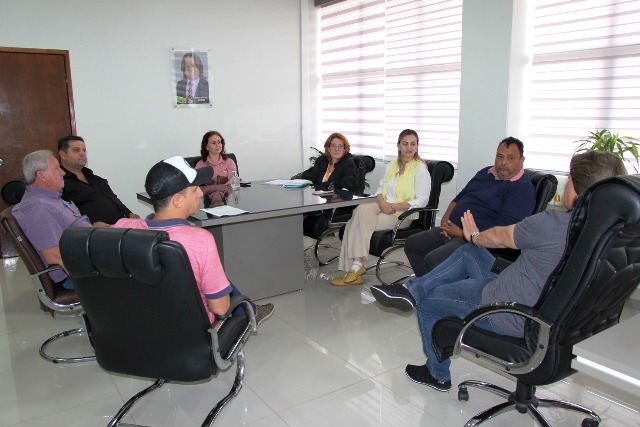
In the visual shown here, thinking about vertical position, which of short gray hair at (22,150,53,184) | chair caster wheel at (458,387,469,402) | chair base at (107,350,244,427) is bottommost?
chair caster wheel at (458,387,469,402)

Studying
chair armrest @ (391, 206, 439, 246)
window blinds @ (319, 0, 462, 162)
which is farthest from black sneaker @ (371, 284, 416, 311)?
window blinds @ (319, 0, 462, 162)

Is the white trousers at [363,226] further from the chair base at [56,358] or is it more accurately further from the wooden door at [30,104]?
the wooden door at [30,104]

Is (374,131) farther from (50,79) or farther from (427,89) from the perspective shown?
(50,79)

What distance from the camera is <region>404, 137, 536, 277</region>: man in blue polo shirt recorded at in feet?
11.2

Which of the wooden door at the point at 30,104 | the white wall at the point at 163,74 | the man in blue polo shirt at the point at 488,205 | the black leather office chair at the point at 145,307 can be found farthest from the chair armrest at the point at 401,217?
the wooden door at the point at 30,104

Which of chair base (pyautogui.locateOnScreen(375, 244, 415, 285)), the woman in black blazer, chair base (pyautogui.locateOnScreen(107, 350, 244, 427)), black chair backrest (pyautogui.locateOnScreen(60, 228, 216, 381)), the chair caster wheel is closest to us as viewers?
black chair backrest (pyautogui.locateOnScreen(60, 228, 216, 381))

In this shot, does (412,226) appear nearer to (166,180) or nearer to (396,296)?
(396,296)

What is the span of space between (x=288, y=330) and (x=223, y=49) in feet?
13.5

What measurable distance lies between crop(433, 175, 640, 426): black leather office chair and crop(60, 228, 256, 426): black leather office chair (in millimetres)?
1040

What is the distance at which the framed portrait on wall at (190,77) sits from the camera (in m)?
6.13

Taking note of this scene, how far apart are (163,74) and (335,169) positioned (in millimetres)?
2559

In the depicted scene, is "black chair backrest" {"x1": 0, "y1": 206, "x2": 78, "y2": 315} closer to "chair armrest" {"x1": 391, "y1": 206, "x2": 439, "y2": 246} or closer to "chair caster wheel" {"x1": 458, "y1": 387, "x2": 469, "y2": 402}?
"chair caster wheel" {"x1": 458, "y1": 387, "x2": 469, "y2": 402}

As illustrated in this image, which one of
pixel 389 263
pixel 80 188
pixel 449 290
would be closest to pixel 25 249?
pixel 80 188

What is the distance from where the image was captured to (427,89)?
5723 millimetres
